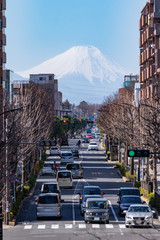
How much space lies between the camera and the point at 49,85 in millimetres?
184375

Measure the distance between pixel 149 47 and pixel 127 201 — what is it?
41.8 meters

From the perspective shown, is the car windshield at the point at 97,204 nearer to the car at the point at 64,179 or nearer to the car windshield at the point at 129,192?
the car windshield at the point at 129,192

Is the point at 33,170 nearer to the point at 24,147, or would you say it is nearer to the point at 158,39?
the point at 24,147

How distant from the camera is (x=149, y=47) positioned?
78.1 meters

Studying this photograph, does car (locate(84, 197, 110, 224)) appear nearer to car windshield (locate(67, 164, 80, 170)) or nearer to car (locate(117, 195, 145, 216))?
car (locate(117, 195, 145, 216))

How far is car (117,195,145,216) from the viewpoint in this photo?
3878 cm

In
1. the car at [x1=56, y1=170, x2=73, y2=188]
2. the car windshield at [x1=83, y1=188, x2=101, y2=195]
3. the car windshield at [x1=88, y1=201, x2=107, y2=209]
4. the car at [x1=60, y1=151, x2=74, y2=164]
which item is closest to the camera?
the car windshield at [x1=88, y1=201, x2=107, y2=209]

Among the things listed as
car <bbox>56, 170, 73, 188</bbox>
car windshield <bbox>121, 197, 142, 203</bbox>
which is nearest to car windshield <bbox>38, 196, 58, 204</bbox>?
car windshield <bbox>121, 197, 142, 203</bbox>

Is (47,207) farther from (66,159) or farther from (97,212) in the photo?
(66,159)

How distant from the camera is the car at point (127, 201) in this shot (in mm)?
38781

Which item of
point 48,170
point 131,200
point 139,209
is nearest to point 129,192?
point 131,200

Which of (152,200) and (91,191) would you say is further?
(91,191)

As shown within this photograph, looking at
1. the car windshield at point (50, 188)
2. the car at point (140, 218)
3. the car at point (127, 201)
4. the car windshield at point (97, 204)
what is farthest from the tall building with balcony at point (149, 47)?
the car at point (140, 218)

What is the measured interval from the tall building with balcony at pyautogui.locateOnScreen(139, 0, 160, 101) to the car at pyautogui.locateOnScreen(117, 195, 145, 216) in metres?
30.8
